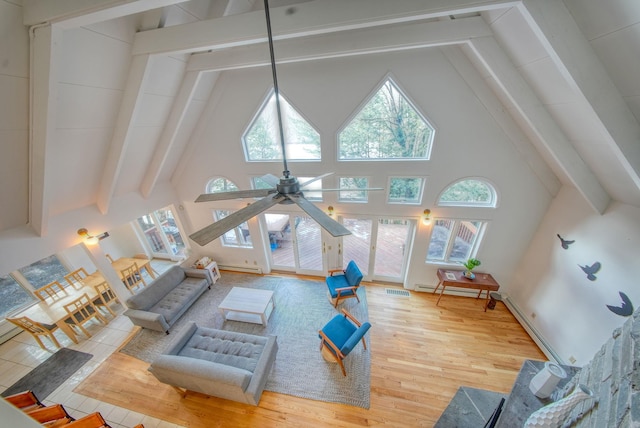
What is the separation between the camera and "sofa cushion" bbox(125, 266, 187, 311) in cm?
419

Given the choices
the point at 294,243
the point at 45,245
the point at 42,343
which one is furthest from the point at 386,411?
the point at 42,343

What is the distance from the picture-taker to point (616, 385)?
157 centimetres

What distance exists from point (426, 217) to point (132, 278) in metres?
7.07

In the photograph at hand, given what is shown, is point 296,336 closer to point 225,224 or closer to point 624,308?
point 225,224

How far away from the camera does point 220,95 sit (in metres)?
4.11

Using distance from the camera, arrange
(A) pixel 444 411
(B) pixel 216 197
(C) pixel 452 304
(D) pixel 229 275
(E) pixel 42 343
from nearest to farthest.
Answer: (B) pixel 216 197, (A) pixel 444 411, (E) pixel 42 343, (C) pixel 452 304, (D) pixel 229 275

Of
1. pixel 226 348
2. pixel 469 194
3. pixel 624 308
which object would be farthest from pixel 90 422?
pixel 624 308

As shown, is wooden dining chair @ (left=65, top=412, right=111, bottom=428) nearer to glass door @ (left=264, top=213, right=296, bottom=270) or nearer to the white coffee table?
the white coffee table

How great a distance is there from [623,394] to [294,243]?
15.9 feet

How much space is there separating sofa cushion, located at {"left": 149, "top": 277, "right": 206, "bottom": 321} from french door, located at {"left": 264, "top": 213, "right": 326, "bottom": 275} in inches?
75.5

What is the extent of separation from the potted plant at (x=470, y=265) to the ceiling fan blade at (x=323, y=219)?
4290mm

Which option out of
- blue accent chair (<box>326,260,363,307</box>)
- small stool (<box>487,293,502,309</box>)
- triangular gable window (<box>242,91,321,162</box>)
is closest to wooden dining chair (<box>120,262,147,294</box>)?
triangular gable window (<box>242,91,321,162</box>)

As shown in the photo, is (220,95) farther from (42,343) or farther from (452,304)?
(452,304)

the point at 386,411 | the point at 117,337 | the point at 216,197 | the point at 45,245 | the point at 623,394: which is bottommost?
the point at 386,411
